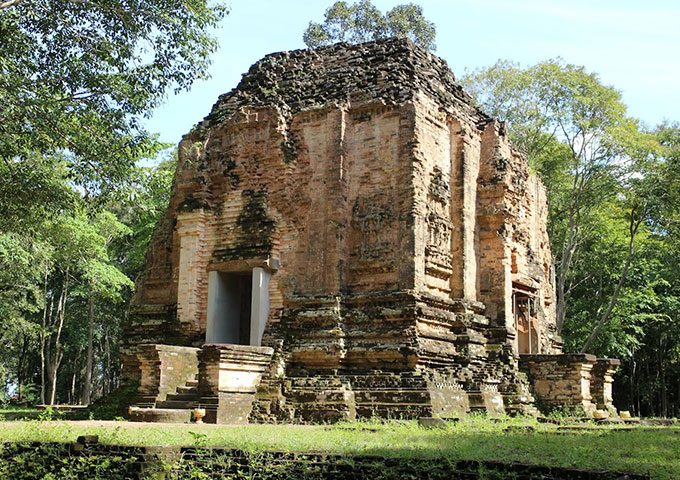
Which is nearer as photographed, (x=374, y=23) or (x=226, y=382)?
(x=226, y=382)

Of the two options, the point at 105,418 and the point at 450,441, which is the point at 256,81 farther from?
the point at 450,441

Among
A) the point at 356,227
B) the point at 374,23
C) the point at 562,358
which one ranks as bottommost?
the point at 562,358

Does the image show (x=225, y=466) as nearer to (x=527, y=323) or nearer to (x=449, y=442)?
(x=449, y=442)

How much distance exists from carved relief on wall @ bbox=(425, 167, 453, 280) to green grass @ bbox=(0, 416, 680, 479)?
16.4ft

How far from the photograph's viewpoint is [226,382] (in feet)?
44.2

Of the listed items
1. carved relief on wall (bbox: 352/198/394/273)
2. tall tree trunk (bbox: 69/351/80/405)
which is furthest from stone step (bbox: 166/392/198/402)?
tall tree trunk (bbox: 69/351/80/405)

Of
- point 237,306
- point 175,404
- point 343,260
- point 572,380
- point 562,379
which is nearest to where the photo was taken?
point 175,404

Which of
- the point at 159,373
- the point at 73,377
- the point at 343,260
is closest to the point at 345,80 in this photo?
the point at 343,260

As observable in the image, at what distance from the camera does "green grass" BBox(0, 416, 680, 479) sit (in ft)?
23.4

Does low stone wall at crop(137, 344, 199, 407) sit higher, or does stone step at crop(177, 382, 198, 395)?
low stone wall at crop(137, 344, 199, 407)

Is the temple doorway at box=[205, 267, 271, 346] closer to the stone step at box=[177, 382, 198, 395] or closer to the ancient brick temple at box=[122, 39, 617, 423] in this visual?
the ancient brick temple at box=[122, 39, 617, 423]

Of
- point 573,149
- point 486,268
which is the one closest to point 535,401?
point 486,268

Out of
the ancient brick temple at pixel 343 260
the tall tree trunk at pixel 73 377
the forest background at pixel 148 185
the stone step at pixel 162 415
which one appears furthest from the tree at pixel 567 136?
the tall tree trunk at pixel 73 377

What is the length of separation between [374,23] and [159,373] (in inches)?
939
